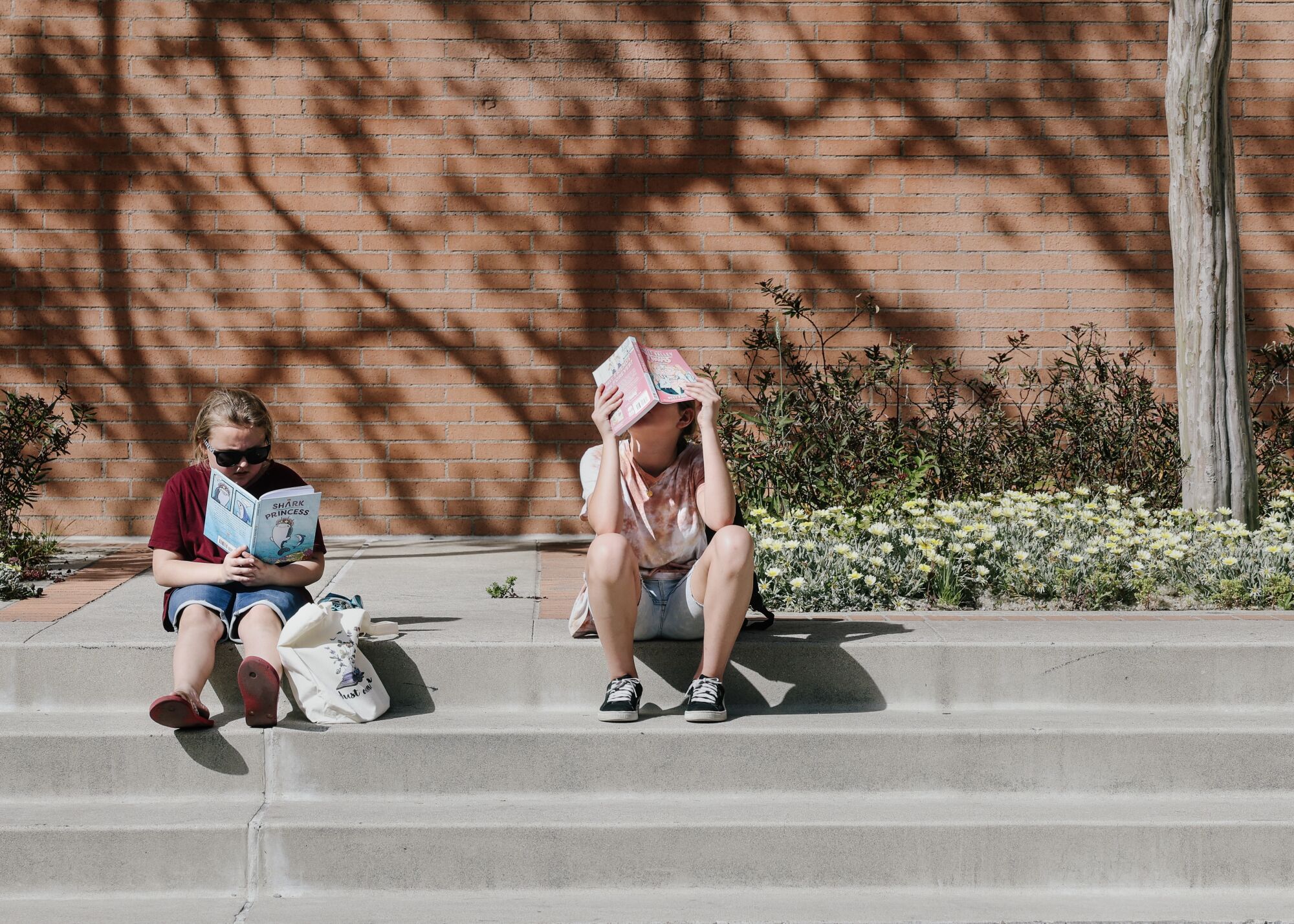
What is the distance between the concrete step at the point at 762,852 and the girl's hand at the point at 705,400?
3.95 feet

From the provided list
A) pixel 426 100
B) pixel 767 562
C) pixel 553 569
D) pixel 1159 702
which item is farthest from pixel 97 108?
pixel 1159 702

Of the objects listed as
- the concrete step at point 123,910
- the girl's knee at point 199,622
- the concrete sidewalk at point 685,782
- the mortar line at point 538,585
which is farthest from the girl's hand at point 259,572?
the concrete step at point 123,910

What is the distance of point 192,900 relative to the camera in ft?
11.0

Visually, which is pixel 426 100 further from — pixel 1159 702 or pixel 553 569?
pixel 1159 702

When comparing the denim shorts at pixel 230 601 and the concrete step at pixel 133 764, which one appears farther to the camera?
the denim shorts at pixel 230 601

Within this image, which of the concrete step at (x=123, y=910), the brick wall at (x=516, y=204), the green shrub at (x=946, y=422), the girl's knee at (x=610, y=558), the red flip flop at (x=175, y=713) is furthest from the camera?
the brick wall at (x=516, y=204)

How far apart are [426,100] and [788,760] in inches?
179

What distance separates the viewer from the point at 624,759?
146 inches

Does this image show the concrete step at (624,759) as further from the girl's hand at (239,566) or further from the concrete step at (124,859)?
the girl's hand at (239,566)

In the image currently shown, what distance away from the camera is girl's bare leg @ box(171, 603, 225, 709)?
3652 millimetres

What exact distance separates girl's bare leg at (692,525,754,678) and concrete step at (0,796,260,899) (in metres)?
1.45

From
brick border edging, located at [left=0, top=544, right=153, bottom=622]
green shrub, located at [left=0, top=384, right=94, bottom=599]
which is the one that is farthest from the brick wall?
green shrub, located at [left=0, top=384, right=94, bottom=599]

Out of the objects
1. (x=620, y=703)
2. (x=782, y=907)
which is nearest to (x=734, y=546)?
(x=620, y=703)

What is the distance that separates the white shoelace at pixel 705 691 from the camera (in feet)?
12.4
